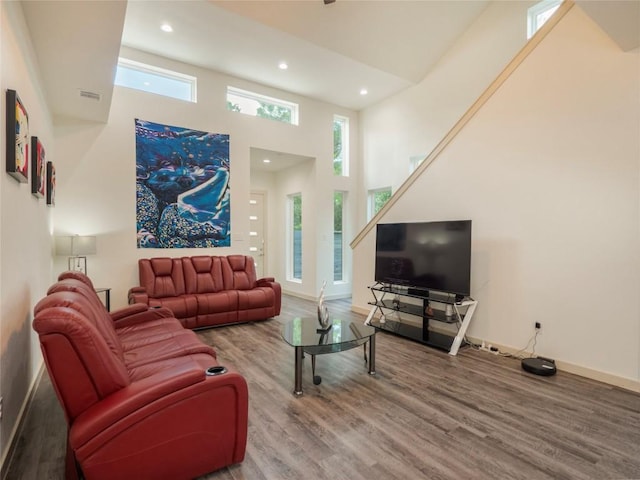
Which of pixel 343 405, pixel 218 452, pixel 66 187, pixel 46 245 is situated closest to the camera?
pixel 218 452

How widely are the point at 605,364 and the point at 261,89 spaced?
6.22 m

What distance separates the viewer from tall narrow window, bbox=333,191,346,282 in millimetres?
7367

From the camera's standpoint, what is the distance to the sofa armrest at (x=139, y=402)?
150 centimetres

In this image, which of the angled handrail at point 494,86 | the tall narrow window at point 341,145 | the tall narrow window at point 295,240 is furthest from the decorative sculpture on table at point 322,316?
the tall narrow window at point 341,145

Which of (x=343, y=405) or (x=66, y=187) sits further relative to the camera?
(x=66, y=187)

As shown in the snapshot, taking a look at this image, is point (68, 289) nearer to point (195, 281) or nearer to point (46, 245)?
point (46, 245)

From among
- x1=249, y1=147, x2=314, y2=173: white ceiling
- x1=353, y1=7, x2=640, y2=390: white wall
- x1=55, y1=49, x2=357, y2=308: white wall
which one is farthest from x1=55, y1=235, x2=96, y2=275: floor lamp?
x1=353, y1=7, x2=640, y2=390: white wall

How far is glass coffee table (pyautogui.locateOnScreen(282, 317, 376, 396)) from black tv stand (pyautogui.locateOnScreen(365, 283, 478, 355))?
1.04 meters

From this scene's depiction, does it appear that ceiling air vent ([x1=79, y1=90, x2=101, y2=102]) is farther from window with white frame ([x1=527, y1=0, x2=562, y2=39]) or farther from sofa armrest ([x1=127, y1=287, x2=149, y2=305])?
window with white frame ([x1=527, y1=0, x2=562, y2=39])

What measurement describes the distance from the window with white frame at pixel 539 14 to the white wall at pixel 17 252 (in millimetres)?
5934

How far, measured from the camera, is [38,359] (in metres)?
3.12

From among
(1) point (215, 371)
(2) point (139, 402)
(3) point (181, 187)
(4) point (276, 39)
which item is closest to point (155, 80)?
(3) point (181, 187)

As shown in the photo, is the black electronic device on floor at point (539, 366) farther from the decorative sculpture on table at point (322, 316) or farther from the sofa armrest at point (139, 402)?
the sofa armrest at point (139, 402)

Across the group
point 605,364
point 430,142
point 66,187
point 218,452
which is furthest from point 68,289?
point 430,142
